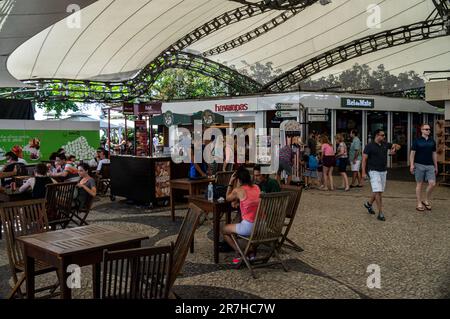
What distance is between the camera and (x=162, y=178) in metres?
9.40

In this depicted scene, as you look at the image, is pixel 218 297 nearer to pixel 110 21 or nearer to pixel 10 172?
pixel 10 172

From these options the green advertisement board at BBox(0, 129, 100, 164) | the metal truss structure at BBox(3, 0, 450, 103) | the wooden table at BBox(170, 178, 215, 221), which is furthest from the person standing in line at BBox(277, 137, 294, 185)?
the metal truss structure at BBox(3, 0, 450, 103)

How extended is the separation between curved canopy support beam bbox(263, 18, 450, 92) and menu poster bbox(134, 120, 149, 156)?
13033 millimetres

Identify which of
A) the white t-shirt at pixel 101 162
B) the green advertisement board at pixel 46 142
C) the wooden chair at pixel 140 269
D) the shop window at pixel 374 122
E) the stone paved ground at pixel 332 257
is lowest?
the stone paved ground at pixel 332 257

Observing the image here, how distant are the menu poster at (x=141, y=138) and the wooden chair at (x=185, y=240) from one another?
10247 mm

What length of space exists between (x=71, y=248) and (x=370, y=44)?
21.6 m

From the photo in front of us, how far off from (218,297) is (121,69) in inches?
810

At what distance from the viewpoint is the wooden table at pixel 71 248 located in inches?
120

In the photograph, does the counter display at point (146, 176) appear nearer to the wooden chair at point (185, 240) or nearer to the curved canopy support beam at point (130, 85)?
the wooden chair at point (185, 240)

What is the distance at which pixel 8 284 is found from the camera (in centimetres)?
445

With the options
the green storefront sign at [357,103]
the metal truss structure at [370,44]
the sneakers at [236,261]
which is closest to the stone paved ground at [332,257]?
the sneakers at [236,261]
